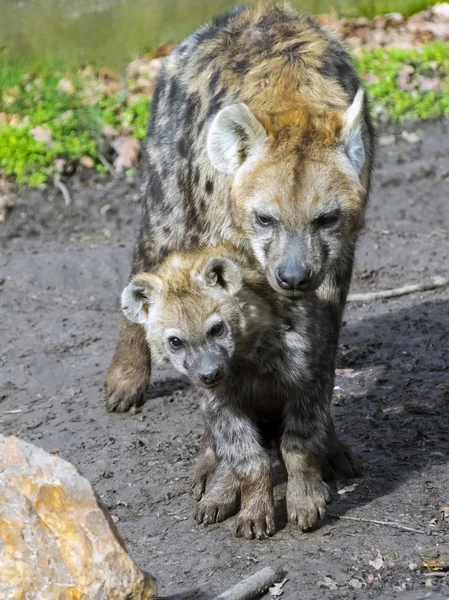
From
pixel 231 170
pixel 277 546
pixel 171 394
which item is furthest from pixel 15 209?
pixel 277 546

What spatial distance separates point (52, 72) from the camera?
9.70 metres

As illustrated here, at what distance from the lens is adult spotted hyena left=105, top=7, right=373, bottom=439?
408 centimetres

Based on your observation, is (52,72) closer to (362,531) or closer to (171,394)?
(171,394)

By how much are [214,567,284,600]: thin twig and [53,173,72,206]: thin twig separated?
520 cm

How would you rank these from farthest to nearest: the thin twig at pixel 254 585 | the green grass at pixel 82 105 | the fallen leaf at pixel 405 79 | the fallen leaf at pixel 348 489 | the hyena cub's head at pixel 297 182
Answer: the fallen leaf at pixel 405 79 < the green grass at pixel 82 105 < the fallen leaf at pixel 348 489 < the hyena cub's head at pixel 297 182 < the thin twig at pixel 254 585

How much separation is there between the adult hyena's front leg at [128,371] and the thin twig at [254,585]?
213cm

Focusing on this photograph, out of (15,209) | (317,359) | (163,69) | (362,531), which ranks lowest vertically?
(15,209)

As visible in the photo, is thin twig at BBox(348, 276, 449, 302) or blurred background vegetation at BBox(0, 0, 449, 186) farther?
blurred background vegetation at BBox(0, 0, 449, 186)

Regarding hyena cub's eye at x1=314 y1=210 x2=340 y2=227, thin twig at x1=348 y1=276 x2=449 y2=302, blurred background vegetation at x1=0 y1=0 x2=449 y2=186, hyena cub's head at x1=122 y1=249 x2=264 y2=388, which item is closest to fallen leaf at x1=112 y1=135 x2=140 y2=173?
blurred background vegetation at x1=0 y1=0 x2=449 y2=186

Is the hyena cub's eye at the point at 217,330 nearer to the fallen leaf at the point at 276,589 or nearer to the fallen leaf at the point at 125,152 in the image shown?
the fallen leaf at the point at 276,589

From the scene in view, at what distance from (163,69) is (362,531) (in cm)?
252

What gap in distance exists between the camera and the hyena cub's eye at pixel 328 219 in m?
4.11

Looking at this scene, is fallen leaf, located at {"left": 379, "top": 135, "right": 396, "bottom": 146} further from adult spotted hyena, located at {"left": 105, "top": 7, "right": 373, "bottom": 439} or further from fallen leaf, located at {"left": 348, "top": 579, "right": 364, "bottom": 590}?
fallen leaf, located at {"left": 348, "top": 579, "right": 364, "bottom": 590}

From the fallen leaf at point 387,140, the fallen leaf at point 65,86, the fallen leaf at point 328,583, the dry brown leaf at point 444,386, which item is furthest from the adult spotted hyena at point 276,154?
the fallen leaf at point 65,86
